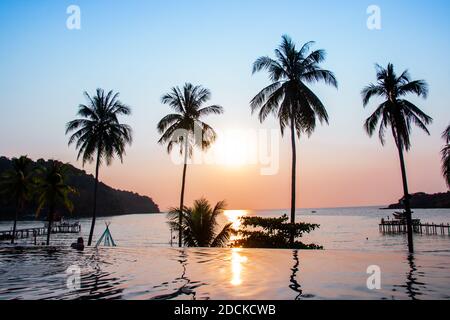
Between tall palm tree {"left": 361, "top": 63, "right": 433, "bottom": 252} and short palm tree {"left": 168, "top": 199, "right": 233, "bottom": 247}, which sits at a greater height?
tall palm tree {"left": 361, "top": 63, "right": 433, "bottom": 252}

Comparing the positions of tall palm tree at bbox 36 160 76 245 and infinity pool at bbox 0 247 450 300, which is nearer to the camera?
infinity pool at bbox 0 247 450 300

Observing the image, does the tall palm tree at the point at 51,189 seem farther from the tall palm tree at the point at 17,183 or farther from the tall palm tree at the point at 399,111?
the tall palm tree at the point at 399,111

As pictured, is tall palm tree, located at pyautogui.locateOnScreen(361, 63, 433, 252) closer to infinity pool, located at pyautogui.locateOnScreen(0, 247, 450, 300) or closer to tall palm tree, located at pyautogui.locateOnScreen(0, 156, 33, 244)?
infinity pool, located at pyautogui.locateOnScreen(0, 247, 450, 300)

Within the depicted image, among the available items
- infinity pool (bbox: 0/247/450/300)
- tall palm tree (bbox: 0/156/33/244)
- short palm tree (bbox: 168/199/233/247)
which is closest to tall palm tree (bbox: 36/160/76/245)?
tall palm tree (bbox: 0/156/33/244)

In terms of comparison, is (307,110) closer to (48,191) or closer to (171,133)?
(171,133)

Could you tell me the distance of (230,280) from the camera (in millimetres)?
7977

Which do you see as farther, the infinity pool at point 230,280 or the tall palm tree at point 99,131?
the tall palm tree at point 99,131

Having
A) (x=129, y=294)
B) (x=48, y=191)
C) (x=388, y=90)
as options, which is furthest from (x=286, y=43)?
(x=48, y=191)

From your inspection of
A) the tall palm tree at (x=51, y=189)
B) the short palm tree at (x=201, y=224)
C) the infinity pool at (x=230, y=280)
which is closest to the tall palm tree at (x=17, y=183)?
the tall palm tree at (x=51, y=189)

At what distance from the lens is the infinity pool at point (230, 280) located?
6453mm

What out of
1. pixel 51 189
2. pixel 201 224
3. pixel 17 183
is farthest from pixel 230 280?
pixel 17 183

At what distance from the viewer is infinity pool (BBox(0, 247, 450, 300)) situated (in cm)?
645

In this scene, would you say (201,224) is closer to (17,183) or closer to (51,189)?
(51,189)

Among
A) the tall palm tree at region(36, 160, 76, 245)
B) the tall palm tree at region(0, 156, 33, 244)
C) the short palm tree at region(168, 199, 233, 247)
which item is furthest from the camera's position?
the tall palm tree at region(0, 156, 33, 244)
